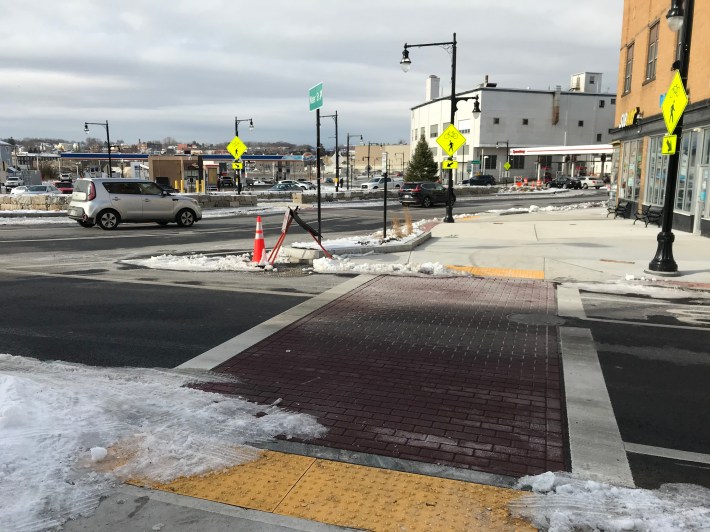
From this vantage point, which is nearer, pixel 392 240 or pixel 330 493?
pixel 330 493

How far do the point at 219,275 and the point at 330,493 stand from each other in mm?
8045

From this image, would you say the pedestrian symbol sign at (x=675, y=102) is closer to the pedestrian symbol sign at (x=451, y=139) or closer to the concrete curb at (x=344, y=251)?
the concrete curb at (x=344, y=251)

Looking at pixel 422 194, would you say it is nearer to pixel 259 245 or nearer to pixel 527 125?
pixel 259 245

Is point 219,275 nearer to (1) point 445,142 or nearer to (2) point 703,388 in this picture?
(2) point 703,388

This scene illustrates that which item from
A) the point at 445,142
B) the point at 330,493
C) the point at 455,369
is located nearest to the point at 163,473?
the point at 330,493

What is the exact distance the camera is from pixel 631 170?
77.9ft

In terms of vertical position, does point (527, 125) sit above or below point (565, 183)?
above

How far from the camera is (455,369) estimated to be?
5.75 m

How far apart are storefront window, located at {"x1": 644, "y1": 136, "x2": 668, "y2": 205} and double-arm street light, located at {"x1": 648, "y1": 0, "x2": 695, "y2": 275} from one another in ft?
31.2

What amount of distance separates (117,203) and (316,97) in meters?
10.5

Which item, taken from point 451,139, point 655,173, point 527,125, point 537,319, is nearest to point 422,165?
point 527,125

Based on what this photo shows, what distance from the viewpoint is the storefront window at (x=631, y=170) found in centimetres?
2275

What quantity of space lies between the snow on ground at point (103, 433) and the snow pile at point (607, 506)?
1.64m

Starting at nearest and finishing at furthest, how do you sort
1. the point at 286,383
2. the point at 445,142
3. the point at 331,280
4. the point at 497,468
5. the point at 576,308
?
the point at 497,468 < the point at 286,383 < the point at 576,308 < the point at 331,280 < the point at 445,142
